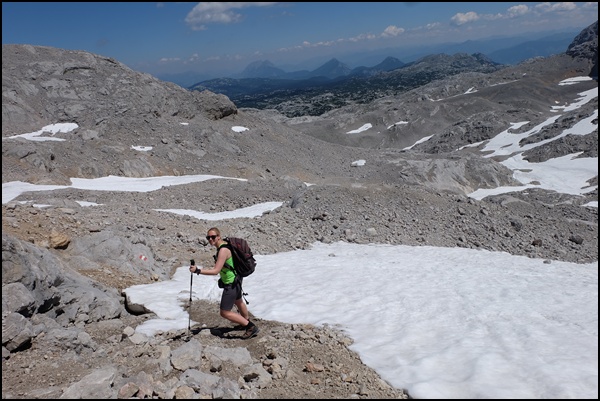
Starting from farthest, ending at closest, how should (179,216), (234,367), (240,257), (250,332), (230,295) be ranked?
(179,216), (250,332), (230,295), (240,257), (234,367)

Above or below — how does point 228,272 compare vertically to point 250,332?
above

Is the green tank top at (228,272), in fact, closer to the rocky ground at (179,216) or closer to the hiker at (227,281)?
the hiker at (227,281)

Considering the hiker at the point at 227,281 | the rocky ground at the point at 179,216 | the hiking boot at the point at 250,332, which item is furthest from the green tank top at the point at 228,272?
the rocky ground at the point at 179,216

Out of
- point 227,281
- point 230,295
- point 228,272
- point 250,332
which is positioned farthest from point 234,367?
point 228,272

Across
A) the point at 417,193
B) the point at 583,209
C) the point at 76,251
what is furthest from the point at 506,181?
the point at 76,251

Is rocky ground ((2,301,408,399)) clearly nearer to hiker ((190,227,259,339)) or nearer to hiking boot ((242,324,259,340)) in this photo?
hiking boot ((242,324,259,340))

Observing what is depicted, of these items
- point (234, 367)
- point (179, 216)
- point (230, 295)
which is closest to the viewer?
point (234, 367)

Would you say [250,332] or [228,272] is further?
[250,332]

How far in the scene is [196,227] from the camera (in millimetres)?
19203

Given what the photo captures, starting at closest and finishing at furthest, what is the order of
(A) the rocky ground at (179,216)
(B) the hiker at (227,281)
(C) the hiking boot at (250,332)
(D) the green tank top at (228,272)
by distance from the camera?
(A) the rocky ground at (179,216) → (B) the hiker at (227,281) → (D) the green tank top at (228,272) → (C) the hiking boot at (250,332)

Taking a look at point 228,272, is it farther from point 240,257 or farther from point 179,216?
point 179,216

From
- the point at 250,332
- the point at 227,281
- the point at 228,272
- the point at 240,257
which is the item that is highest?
the point at 240,257

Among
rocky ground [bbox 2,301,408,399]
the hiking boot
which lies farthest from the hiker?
rocky ground [bbox 2,301,408,399]

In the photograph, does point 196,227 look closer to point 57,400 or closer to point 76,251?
point 76,251
